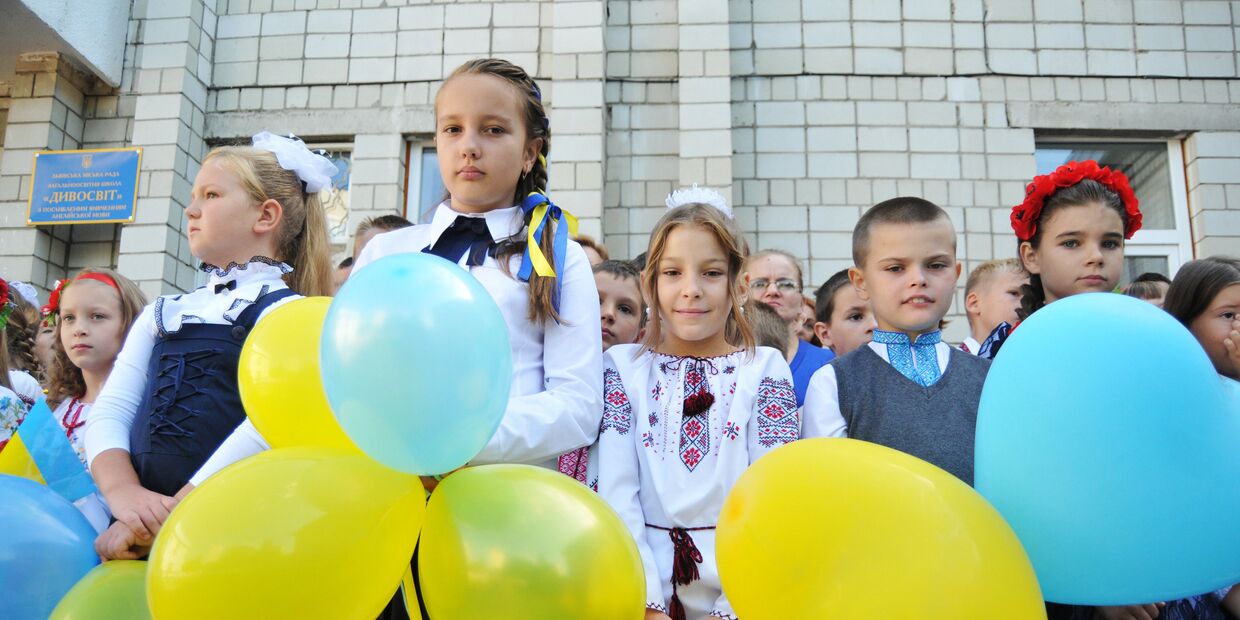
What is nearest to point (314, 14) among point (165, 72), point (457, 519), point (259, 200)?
point (165, 72)

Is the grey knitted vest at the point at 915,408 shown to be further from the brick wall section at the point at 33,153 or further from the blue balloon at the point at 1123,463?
the brick wall section at the point at 33,153

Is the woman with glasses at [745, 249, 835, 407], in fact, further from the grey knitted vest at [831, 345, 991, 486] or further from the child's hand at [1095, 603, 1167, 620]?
the child's hand at [1095, 603, 1167, 620]

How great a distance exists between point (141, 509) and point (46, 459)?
0.41 m

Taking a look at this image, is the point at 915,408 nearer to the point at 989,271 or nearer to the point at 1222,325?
the point at 1222,325

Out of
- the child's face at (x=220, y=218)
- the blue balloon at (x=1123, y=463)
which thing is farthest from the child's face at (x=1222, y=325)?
the child's face at (x=220, y=218)

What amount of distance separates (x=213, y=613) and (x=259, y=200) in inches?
50.0

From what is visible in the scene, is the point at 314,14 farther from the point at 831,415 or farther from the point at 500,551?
the point at 500,551

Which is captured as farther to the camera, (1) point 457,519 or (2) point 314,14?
(2) point 314,14

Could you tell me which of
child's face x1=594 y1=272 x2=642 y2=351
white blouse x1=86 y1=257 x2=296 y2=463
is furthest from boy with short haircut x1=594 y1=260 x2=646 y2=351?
white blouse x1=86 y1=257 x2=296 y2=463

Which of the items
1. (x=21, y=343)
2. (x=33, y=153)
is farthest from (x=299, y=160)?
(x=33, y=153)

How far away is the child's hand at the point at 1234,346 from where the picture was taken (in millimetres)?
2184

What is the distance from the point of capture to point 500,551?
3.75 ft

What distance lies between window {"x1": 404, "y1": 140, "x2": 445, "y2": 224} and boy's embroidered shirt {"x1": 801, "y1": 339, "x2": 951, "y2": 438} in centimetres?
438

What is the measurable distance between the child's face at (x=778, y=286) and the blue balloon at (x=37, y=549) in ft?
8.64
